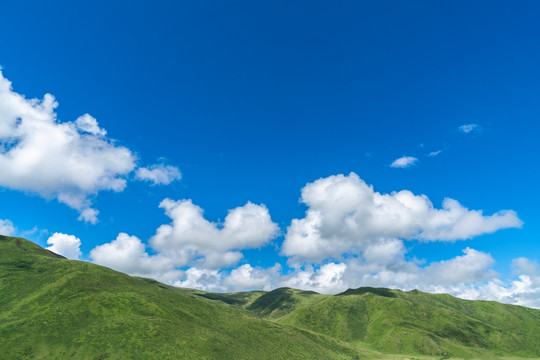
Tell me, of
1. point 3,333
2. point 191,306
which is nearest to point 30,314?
point 3,333

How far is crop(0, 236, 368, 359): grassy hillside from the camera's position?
104 metres

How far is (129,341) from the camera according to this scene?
11112cm

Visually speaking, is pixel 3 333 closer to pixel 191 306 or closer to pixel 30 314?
pixel 30 314

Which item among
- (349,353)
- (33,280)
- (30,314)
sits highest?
(33,280)

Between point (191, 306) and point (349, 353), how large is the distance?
9855 cm

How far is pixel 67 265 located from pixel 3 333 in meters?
70.4

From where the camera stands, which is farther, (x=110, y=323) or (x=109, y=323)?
(x=110, y=323)

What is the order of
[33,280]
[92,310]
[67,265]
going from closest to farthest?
1. [92,310]
2. [33,280]
3. [67,265]

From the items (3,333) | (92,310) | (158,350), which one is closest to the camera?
(3,333)

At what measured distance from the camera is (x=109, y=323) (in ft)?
390

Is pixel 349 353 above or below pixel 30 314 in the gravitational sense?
below

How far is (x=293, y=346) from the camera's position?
159750mm

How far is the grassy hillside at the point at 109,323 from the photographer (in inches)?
4087

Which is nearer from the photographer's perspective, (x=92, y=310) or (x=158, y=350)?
(x=158, y=350)
